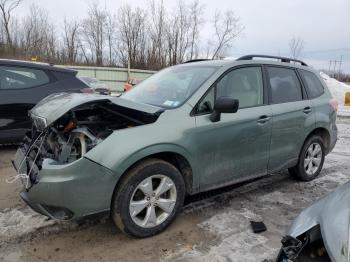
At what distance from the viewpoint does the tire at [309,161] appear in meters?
4.88

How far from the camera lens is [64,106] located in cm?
308

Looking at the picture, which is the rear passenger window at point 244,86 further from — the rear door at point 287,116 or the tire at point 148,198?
the tire at point 148,198

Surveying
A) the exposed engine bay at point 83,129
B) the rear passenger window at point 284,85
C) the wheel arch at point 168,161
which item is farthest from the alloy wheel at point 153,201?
the rear passenger window at point 284,85

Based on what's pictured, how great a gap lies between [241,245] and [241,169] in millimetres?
990

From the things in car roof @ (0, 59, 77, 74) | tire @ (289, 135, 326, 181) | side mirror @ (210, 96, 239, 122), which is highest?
car roof @ (0, 59, 77, 74)

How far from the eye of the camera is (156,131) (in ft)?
10.5

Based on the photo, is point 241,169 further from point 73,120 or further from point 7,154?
point 7,154

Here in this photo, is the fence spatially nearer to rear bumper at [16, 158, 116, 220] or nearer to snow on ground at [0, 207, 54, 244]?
snow on ground at [0, 207, 54, 244]

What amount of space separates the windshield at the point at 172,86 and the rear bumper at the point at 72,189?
3.65ft

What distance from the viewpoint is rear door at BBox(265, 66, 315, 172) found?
431 cm

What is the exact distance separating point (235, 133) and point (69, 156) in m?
1.78

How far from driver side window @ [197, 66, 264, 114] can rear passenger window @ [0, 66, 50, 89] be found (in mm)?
3841

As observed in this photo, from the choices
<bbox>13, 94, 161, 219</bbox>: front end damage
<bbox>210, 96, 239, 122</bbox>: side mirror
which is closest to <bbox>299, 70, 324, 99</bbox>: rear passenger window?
<bbox>210, 96, 239, 122</bbox>: side mirror

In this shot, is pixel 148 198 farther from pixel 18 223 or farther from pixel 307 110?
pixel 307 110
